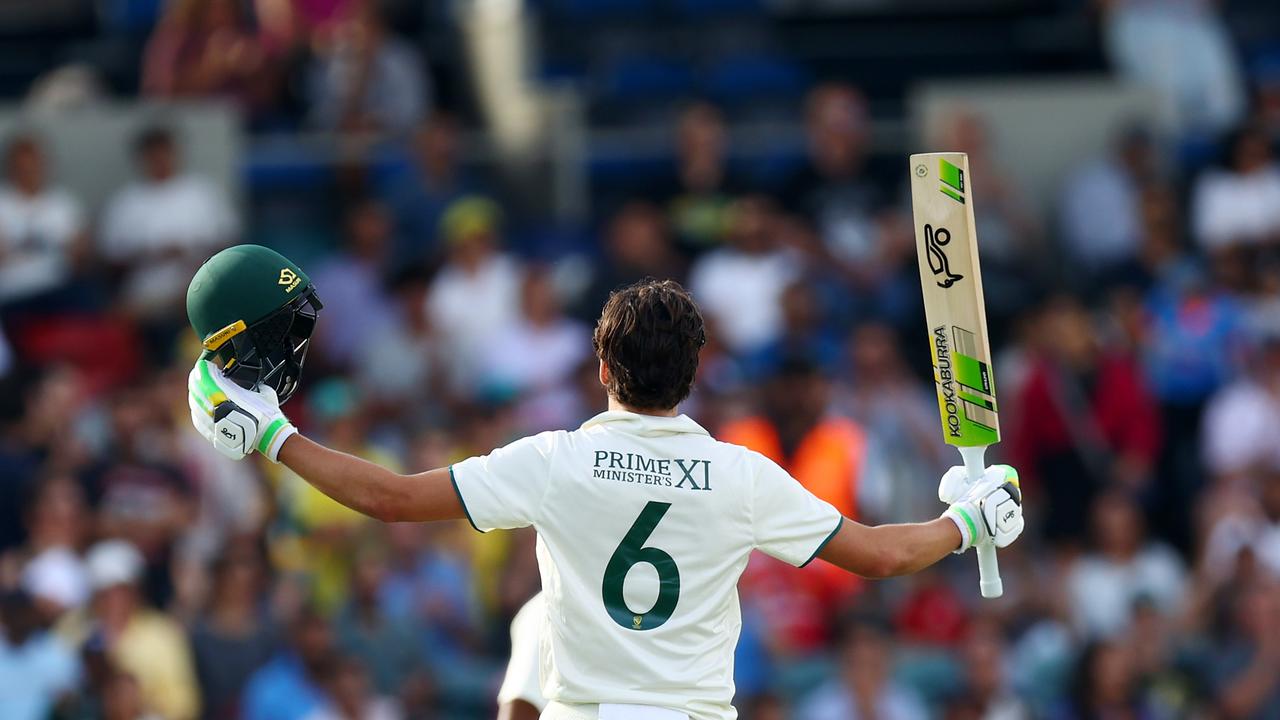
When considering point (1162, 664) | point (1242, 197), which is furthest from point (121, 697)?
point (1242, 197)

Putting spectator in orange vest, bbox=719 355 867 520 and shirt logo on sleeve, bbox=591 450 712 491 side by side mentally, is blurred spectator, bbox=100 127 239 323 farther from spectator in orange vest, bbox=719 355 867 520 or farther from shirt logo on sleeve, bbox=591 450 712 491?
shirt logo on sleeve, bbox=591 450 712 491

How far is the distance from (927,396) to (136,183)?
16.0 feet

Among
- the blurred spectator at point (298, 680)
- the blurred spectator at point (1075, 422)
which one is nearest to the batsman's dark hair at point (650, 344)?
the blurred spectator at point (298, 680)

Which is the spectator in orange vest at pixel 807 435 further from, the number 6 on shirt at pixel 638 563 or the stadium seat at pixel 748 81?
the number 6 on shirt at pixel 638 563

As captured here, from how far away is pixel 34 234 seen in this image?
11.5 m

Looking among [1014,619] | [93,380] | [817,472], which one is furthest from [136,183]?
[1014,619]

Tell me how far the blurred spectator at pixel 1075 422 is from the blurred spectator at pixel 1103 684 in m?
0.99

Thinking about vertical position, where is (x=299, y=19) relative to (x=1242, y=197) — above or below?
above

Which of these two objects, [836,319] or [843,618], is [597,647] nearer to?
[843,618]

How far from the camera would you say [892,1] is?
16578 mm

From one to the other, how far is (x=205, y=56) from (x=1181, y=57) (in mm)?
6862

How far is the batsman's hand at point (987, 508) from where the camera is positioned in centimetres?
565

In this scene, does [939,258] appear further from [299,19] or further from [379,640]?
[299,19]

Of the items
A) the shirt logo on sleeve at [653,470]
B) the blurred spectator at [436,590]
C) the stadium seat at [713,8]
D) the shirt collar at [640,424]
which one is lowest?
the blurred spectator at [436,590]
